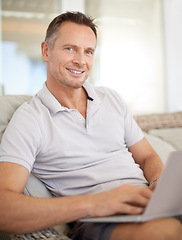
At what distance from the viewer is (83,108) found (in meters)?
1.61

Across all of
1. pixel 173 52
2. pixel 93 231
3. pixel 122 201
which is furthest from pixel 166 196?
pixel 173 52

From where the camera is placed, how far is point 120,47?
477 cm

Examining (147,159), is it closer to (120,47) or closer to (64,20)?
(64,20)

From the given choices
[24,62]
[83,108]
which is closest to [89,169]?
[83,108]

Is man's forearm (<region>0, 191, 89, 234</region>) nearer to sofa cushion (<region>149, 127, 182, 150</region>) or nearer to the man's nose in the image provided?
the man's nose

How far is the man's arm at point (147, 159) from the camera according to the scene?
5.06 feet

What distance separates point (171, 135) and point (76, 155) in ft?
2.96

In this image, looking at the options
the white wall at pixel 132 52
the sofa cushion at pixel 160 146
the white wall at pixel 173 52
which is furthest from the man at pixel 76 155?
the white wall at pixel 173 52

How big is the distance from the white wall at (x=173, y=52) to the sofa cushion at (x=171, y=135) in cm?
275

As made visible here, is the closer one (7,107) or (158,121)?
(7,107)

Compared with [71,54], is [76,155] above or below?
below

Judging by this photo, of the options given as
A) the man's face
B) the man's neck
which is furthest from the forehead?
the man's neck

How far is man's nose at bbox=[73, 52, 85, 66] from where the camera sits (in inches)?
62.3

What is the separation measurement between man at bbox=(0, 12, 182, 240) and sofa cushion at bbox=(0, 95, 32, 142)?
0.29 feet
